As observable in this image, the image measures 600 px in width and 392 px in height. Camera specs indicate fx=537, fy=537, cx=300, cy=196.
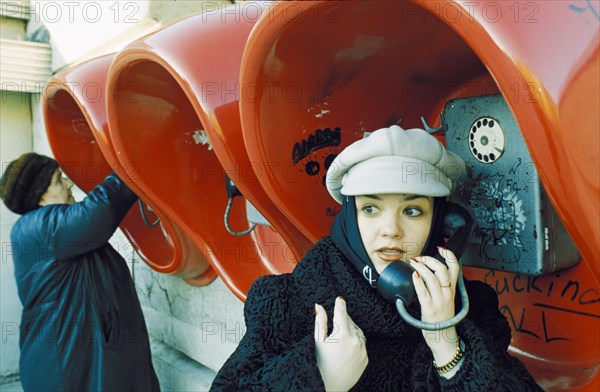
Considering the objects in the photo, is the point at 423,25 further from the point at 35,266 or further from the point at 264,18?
the point at 35,266

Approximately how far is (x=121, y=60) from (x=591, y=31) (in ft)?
3.81

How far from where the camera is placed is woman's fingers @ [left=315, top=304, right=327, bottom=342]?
0.88m

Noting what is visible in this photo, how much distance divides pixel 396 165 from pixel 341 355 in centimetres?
33

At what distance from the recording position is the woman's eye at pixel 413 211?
0.95 metres

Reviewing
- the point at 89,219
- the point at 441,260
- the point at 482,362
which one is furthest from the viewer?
the point at 89,219

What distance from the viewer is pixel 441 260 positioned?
3.00ft

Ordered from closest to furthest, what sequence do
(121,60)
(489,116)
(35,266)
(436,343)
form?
(436,343) → (489,116) → (121,60) → (35,266)

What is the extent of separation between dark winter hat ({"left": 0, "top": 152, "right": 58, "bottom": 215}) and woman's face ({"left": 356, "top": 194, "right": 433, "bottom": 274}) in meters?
1.54

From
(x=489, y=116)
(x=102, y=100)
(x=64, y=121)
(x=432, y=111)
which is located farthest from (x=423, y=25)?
(x=64, y=121)

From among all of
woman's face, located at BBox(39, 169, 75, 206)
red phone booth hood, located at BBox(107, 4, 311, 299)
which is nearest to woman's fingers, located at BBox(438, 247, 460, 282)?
red phone booth hood, located at BBox(107, 4, 311, 299)

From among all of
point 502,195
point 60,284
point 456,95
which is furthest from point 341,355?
point 60,284

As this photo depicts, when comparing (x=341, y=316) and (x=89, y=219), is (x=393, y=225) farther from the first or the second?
(x=89, y=219)

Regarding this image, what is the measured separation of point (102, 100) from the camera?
6.15ft

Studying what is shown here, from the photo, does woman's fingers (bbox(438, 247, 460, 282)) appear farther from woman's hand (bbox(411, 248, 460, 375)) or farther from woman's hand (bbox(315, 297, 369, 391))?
woman's hand (bbox(315, 297, 369, 391))
